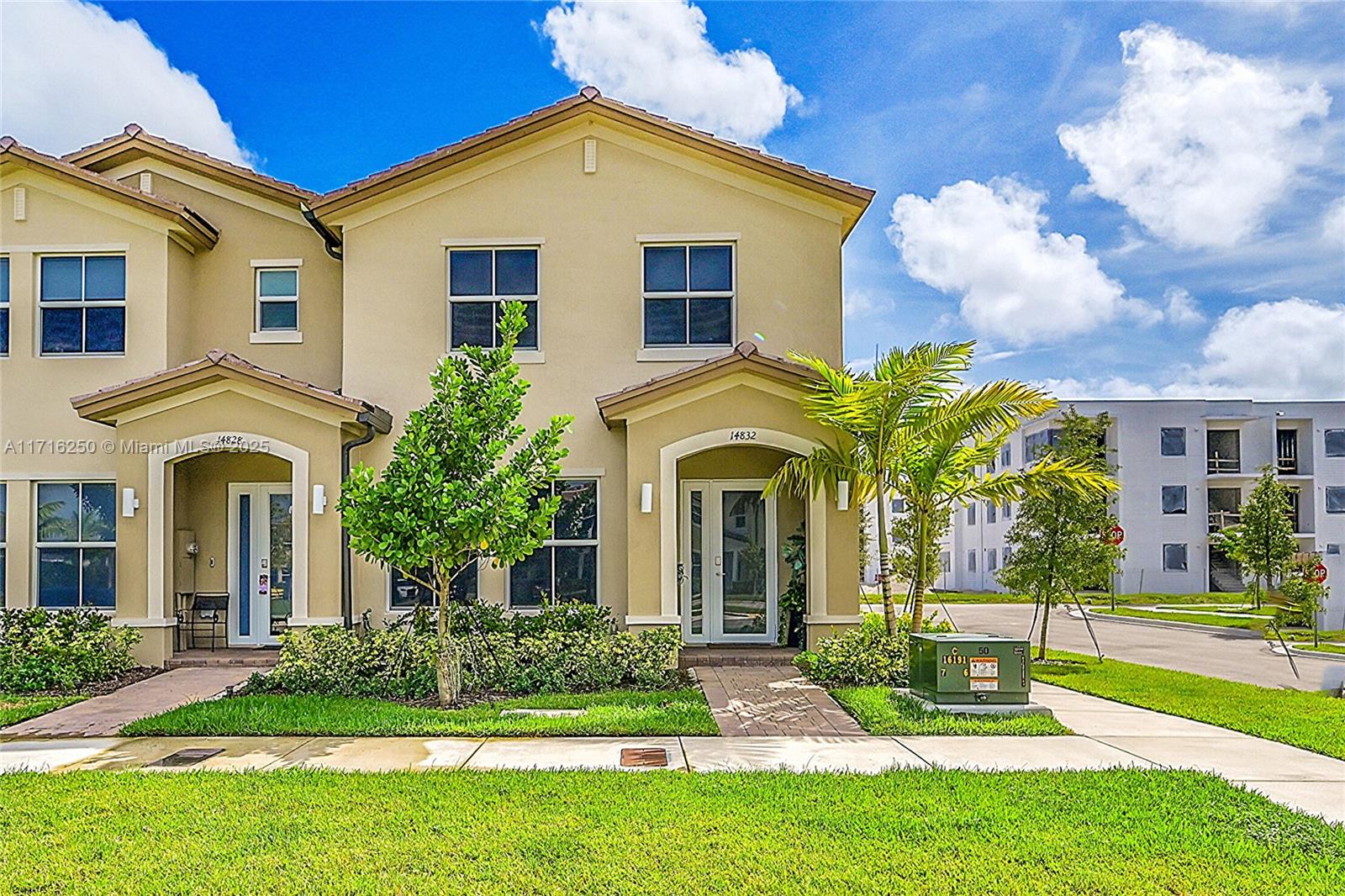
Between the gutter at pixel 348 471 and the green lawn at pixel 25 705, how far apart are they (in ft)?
11.6

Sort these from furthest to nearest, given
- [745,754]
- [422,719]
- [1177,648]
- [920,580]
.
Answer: [1177,648] → [920,580] → [422,719] → [745,754]

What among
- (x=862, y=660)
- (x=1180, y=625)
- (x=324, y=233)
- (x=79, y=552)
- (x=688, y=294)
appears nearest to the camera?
(x=862, y=660)

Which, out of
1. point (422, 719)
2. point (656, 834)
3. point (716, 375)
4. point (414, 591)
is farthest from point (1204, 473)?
point (656, 834)

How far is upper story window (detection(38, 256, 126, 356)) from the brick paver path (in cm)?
1006

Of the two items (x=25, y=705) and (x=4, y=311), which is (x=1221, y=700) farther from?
(x=4, y=311)

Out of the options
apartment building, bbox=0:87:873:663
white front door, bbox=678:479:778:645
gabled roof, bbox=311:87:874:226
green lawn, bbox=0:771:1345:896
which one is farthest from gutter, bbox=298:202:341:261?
green lawn, bbox=0:771:1345:896

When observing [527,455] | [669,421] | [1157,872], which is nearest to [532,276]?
[669,421]

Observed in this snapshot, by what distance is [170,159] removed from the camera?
672 inches

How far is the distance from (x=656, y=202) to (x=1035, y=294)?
412 inches

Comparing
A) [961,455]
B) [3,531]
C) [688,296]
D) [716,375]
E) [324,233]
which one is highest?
[324,233]

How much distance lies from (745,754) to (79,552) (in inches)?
432

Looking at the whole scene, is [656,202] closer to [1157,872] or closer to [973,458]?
[973,458]

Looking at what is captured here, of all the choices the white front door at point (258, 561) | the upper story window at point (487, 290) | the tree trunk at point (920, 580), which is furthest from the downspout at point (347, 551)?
the tree trunk at point (920, 580)

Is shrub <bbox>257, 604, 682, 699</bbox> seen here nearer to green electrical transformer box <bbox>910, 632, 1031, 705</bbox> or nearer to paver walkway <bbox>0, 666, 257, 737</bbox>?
paver walkway <bbox>0, 666, 257, 737</bbox>
